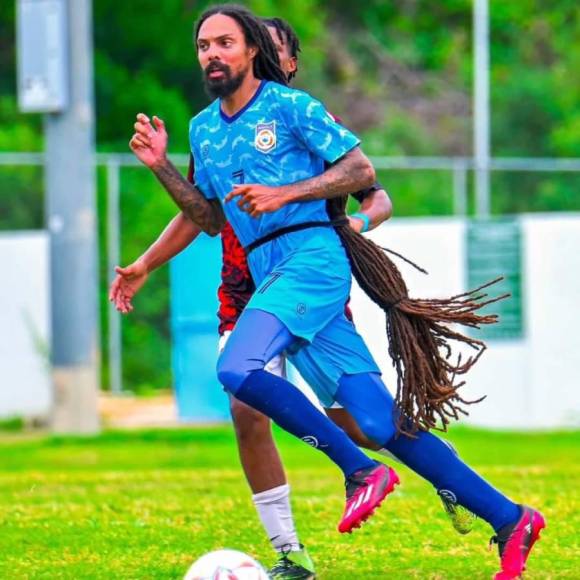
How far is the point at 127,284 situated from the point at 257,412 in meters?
0.77

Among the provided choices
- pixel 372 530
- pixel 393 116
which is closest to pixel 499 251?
pixel 372 530

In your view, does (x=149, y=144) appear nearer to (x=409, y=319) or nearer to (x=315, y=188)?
(x=315, y=188)

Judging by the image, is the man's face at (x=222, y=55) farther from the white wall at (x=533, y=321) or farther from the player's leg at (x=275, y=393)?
the white wall at (x=533, y=321)

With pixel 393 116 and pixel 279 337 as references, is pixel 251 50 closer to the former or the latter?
pixel 279 337

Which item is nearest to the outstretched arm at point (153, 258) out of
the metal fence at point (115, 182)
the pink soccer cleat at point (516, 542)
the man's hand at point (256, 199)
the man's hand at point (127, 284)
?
the man's hand at point (127, 284)

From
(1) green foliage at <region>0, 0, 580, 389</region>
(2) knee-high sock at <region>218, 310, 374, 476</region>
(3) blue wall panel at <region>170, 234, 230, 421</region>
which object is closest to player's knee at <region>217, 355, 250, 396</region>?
(2) knee-high sock at <region>218, 310, 374, 476</region>

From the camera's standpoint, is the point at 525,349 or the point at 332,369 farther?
the point at 525,349

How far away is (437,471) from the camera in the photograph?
246 inches

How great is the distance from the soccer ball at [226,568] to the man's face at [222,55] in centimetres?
167

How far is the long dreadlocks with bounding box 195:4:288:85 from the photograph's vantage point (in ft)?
21.2

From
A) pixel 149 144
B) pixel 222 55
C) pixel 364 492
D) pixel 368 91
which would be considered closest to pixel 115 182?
pixel 149 144

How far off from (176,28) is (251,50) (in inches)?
826

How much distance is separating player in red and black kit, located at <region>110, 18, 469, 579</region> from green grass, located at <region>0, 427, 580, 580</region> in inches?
10.5

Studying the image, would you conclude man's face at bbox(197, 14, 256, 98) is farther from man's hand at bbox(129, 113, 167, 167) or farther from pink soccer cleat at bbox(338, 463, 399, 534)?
pink soccer cleat at bbox(338, 463, 399, 534)
